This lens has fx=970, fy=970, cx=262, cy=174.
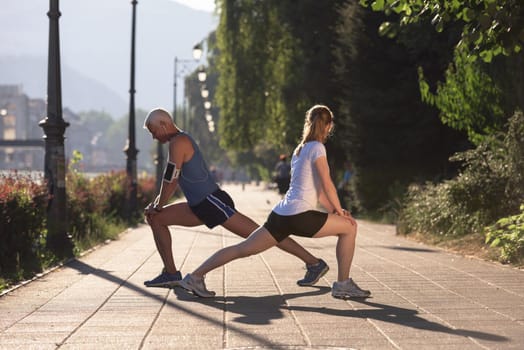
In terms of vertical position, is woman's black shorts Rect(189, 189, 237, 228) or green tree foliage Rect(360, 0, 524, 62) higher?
green tree foliage Rect(360, 0, 524, 62)

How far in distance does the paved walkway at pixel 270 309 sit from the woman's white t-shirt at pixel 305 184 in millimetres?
852

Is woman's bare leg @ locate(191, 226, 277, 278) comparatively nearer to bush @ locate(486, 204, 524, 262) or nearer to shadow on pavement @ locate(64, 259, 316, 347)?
shadow on pavement @ locate(64, 259, 316, 347)

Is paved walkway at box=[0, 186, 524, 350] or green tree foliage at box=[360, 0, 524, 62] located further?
green tree foliage at box=[360, 0, 524, 62]

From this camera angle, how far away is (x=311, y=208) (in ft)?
27.9

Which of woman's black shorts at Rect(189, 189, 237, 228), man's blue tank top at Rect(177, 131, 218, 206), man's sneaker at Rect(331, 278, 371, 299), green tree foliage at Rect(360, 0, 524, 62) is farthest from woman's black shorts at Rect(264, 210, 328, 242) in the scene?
green tree foliage at Rect(360, 0, 524, 62)

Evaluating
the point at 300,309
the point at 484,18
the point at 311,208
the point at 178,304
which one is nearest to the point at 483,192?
the point at 484,18

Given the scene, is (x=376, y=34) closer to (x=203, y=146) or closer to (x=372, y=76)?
(x=372, y=76)

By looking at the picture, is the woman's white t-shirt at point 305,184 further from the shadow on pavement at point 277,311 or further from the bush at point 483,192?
the bush at point 483,192

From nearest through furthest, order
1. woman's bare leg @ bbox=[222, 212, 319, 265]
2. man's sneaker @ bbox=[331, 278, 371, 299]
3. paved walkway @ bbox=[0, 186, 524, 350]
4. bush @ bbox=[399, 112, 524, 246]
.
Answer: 1. paved walkway @ bbox=[0, 186, 524, 350]
2. man's sneaker @ bbox=[331, 278, 371, 299]
3. woman's bare leg @ bbox=[222, 212, 319, 265]
4. bush @ bbox=[399, 112, 524, 246]

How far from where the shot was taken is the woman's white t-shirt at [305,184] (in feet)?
27.8

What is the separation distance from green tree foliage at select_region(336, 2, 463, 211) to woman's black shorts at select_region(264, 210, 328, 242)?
1529 centimetres

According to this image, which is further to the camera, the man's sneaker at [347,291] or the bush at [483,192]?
the bush at [483,192]

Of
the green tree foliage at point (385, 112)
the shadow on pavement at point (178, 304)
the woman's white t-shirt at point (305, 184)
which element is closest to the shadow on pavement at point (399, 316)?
the shadow on pavement at point (178, 304)

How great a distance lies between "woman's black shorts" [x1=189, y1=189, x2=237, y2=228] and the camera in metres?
9.30
